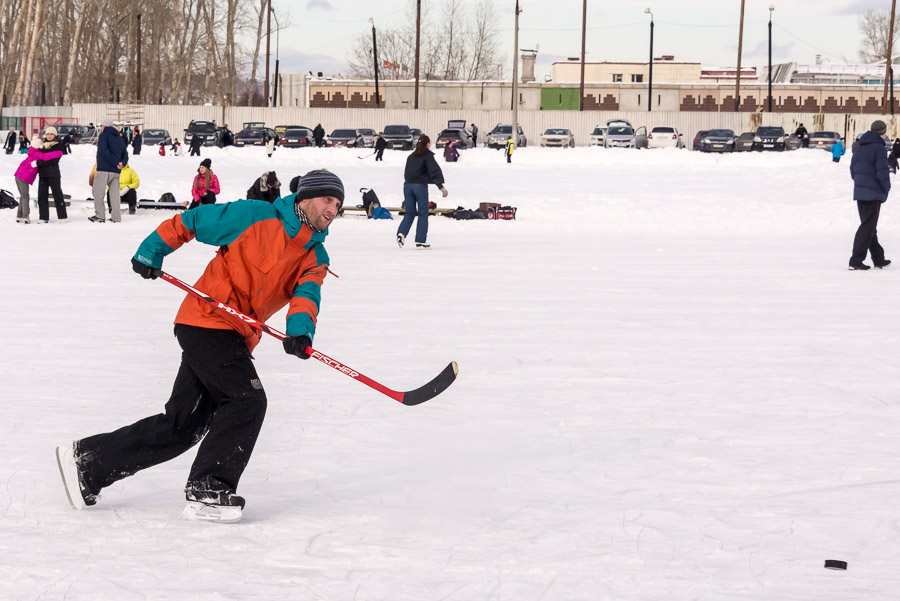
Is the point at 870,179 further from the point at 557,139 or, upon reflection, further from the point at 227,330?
the point at 557,139

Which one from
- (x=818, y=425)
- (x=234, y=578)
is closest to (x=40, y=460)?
(x=234, y=578)

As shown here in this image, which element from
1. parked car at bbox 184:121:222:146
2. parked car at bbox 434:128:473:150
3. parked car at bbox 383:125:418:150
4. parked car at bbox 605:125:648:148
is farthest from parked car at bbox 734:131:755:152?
parked car at bbox 184:121:222:146

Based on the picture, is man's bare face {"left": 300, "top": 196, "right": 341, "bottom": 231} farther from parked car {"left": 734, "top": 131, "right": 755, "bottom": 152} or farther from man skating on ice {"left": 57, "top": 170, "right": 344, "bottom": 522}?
parked car {"left": 734, "top": 131, "right": 755, "bottom": 152}

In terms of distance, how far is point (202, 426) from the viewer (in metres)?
3.98

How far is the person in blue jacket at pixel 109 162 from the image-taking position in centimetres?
1692

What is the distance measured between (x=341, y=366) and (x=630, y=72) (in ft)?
343

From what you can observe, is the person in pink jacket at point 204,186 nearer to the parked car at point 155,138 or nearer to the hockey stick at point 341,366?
the hockey stick at point 341,366

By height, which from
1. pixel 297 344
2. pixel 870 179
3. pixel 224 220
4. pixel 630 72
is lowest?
pixel 297 344

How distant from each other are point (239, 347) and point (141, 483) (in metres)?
0.93

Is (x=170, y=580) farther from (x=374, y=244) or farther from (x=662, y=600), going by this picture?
(x=374, y=244)

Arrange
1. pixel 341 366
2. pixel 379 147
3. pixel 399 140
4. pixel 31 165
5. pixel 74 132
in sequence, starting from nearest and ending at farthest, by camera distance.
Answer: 1. pixel 341 366
2. pixel 31 165
3. pixel 379 147
4. pixel 399 140
5. pixel 74 132

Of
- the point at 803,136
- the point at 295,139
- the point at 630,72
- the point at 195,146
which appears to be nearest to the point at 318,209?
the point at 195,146

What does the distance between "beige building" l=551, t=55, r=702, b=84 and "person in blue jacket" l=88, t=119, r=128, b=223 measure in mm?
87950

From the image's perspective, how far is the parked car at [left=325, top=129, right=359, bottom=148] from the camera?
1687 inches
